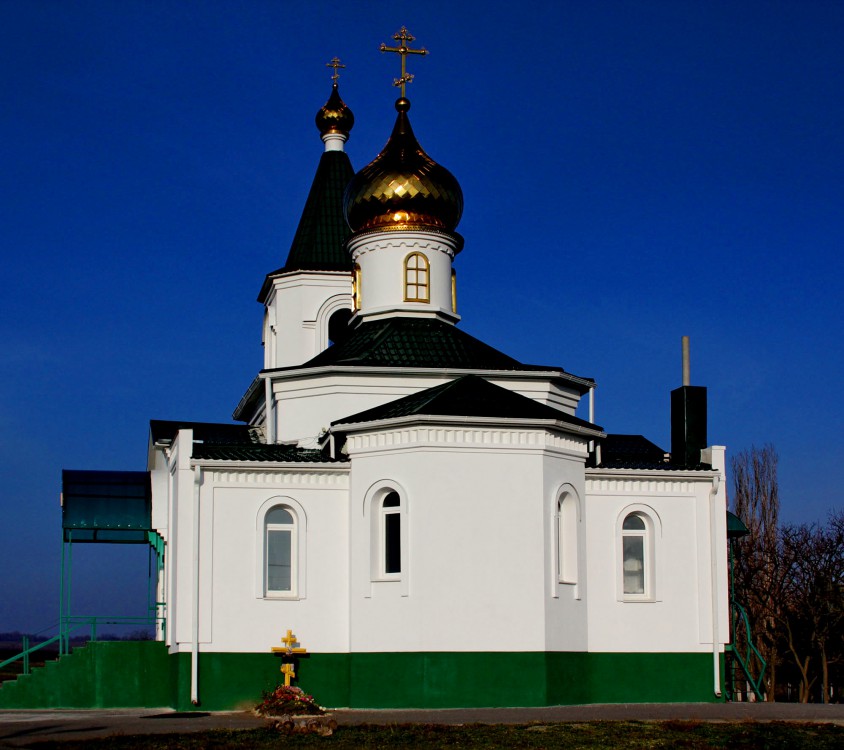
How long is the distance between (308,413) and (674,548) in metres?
5.89

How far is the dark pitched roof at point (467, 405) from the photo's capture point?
17453 millimetres

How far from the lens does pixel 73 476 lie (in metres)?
22.1

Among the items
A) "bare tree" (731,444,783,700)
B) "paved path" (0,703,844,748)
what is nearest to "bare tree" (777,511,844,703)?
"bare tree" (731,444,783,700)

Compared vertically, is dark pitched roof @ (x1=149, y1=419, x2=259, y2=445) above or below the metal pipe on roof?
above

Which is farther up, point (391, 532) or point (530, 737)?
point (391, 532)

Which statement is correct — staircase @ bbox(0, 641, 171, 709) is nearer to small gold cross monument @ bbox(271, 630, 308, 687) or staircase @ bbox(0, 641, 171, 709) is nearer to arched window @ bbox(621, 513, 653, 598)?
small gold cross monument @ bbox(271, 630, 308, 687)

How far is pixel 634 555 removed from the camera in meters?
18.7

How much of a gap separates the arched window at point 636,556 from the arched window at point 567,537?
0.91 metres

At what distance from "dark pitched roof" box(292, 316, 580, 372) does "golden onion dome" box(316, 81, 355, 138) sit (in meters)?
7.68

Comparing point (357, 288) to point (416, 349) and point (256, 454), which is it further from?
point (256, 454)

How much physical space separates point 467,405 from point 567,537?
2.31m

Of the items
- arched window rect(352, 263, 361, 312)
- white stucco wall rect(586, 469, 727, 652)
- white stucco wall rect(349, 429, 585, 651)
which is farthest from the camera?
arched window rect(352, 263, 361, 312)

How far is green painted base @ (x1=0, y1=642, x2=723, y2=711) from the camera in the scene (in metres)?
16.8

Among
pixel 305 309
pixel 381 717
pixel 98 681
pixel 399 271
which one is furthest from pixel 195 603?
pixel 305 309
